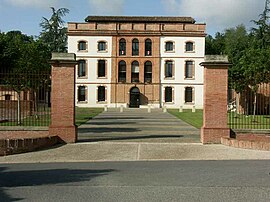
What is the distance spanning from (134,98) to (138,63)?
5379 millimetres

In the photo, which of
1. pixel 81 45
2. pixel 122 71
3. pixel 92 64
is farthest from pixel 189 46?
pixel 81 45

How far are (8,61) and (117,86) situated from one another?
21.5m

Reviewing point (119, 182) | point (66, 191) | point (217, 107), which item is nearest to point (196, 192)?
point (119, 182)

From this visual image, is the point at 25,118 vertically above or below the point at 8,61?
below

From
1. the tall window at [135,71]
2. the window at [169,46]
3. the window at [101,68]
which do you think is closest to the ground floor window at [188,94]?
the window at [169,46]

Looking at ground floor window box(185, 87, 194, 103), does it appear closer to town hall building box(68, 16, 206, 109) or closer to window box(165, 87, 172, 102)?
town hall building box(68, 16, 206, 109)

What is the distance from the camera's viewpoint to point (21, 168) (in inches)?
445

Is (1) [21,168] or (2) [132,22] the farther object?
(2) [132,22]

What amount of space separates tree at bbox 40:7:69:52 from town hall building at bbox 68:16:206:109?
13.4 metres

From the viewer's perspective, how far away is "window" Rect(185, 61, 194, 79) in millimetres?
67875

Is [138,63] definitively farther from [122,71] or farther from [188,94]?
[188,94]

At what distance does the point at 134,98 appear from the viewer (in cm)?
6825

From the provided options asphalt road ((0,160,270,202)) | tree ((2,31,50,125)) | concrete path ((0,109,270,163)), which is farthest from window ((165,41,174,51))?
asphalt road ((0,160,270,202))

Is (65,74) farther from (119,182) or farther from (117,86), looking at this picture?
(117,86)
